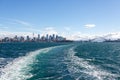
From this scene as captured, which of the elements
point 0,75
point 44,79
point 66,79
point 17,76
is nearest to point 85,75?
point 66,79

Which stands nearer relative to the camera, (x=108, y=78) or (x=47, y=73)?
(x=108, y=78)

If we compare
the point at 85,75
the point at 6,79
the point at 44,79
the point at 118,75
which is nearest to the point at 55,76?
the point at 44,79

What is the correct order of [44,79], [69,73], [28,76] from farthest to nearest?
[69,73] < [28,76] < [44,79]

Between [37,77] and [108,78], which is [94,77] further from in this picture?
[37,77]

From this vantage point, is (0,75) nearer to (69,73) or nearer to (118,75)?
(69,73)

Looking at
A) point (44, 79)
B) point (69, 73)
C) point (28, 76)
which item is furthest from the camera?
point (69, 73)

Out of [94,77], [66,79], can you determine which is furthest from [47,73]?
[94,77]

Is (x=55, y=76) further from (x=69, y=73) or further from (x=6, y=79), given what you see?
(x=6, y=79)
